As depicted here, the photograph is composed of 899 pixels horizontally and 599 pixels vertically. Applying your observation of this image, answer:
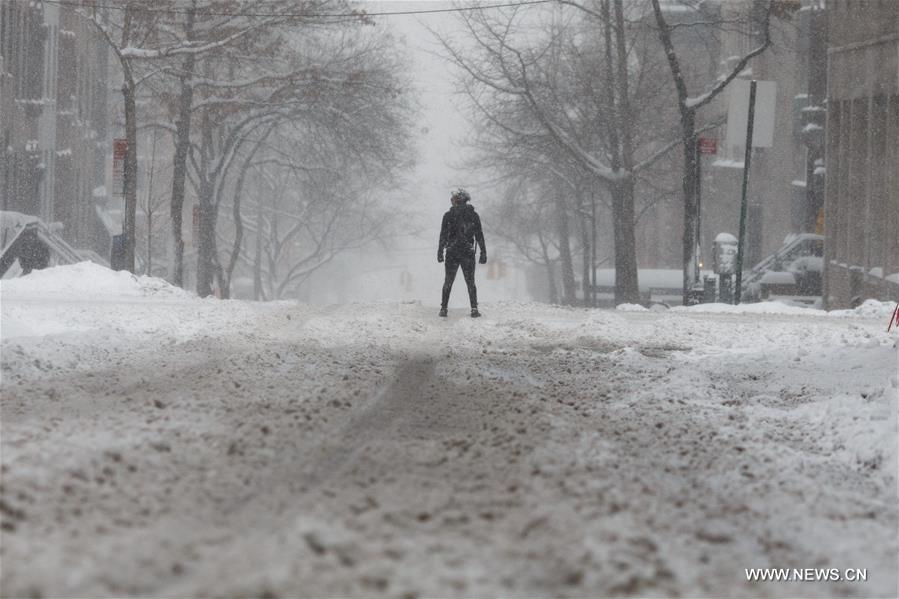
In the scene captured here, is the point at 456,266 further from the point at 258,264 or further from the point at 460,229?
the point at 258,264

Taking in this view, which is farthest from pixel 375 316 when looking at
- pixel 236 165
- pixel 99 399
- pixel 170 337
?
pixel 236 165

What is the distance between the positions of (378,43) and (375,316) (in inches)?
805

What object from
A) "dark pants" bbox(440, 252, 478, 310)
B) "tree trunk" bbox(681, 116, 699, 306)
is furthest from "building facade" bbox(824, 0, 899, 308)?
"dark pants" bbox(440, 252, 478, 310)

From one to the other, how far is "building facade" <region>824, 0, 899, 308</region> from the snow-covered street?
57.2 feet

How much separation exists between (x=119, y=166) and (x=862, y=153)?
18.1 metres

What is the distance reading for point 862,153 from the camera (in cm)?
3234

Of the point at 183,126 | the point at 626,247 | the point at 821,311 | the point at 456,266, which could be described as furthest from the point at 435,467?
the point at 183,126

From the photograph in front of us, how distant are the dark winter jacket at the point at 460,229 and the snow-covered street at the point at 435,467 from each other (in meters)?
4.24

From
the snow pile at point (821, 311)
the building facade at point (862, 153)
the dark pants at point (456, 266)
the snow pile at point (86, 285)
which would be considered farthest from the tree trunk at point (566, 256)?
the dark pants at point (456, 266)

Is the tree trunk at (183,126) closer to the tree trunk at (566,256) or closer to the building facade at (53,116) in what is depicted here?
the building facade at (53,116)

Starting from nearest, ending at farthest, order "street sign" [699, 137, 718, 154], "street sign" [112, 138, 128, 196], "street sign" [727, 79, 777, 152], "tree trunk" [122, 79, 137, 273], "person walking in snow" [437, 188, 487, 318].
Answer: "person walking in snow" [437, 188, 487, 318], "street sign" [727, 79, 777, 152], "street sign" [699, 137, 718, 154], "street sign" [112, 138, 128, 196], "tree trunk" [122, 79, 137, 273]

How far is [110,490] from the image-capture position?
18.4ft

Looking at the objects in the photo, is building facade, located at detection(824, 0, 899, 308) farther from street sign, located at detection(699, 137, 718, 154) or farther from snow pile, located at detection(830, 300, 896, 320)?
snow pile, located at detection(830, 300, 896, 320)

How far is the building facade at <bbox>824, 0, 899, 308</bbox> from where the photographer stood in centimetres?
2956
